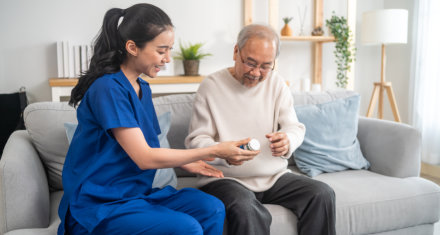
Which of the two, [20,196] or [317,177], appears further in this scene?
[317,177]

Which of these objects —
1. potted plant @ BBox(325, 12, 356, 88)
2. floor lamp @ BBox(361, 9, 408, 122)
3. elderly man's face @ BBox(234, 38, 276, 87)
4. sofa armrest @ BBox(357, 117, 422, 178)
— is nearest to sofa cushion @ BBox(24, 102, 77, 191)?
elderly man's face @ BBox(234, 38, 276, 87)

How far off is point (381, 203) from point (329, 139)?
44 cm

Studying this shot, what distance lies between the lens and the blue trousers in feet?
3.76

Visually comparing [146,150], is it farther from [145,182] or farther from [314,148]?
[314,148]

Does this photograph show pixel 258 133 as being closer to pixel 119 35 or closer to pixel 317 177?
pixel 317 177

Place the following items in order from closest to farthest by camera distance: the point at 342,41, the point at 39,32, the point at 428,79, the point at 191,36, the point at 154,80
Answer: the point at 154,80
the point at 39,32
the point at 428,79
the point at 191,36
the point at 342,41

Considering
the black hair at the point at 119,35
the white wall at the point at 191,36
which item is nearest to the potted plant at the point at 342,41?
the white wall at the point at 191,36

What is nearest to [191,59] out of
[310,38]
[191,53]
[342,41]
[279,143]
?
[191,53]

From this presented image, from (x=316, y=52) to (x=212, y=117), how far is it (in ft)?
8.38

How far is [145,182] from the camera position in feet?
4.26

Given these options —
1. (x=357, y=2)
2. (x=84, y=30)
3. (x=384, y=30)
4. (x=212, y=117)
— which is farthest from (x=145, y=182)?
(x=357, y=2)

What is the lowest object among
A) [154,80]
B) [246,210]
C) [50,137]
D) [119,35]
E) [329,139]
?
[246,210]

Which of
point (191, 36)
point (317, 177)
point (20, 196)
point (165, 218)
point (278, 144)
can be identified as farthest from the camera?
point (191, 36)

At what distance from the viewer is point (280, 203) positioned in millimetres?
1589
